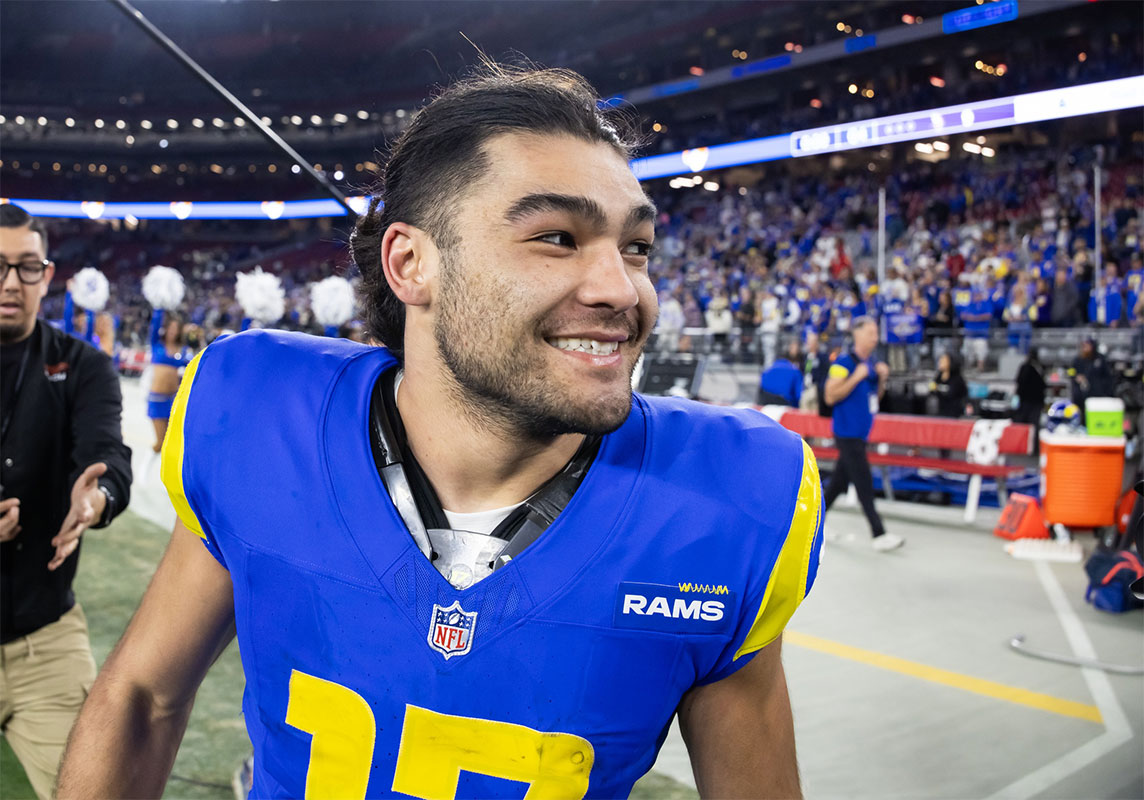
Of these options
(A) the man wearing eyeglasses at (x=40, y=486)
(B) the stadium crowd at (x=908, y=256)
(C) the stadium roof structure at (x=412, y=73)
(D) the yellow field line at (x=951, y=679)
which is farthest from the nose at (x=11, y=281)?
(C) the stadium roof structure at (x=412, y=73)

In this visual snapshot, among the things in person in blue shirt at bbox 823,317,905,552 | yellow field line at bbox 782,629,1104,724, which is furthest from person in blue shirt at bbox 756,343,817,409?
yellow field line at bbox 782,629,1104,724

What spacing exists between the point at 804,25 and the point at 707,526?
23849 millimetres

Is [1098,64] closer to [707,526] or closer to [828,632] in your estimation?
[828,632]

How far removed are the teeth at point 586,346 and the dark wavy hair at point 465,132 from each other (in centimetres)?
21

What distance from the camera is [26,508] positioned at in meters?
2.64

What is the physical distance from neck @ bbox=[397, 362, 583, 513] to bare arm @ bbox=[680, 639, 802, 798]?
1.23 ft

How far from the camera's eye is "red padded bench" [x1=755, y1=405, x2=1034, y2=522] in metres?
8.06

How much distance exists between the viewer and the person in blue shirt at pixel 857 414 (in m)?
6.73

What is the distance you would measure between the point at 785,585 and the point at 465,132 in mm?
764

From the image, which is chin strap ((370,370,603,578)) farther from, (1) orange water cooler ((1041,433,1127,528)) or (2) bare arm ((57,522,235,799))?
(1) orange water cooler ((1041,433,1127,528))

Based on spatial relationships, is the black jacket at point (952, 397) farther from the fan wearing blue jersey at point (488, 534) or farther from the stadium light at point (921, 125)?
the fan wearing blue jersey at point (488, 534)

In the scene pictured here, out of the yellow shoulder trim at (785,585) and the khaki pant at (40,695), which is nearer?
the yellow shoulder trim at (785,585)

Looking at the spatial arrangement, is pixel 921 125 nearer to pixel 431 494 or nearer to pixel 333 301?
pixel 333 301

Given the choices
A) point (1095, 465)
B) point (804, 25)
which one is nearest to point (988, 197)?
point (804, 25)
